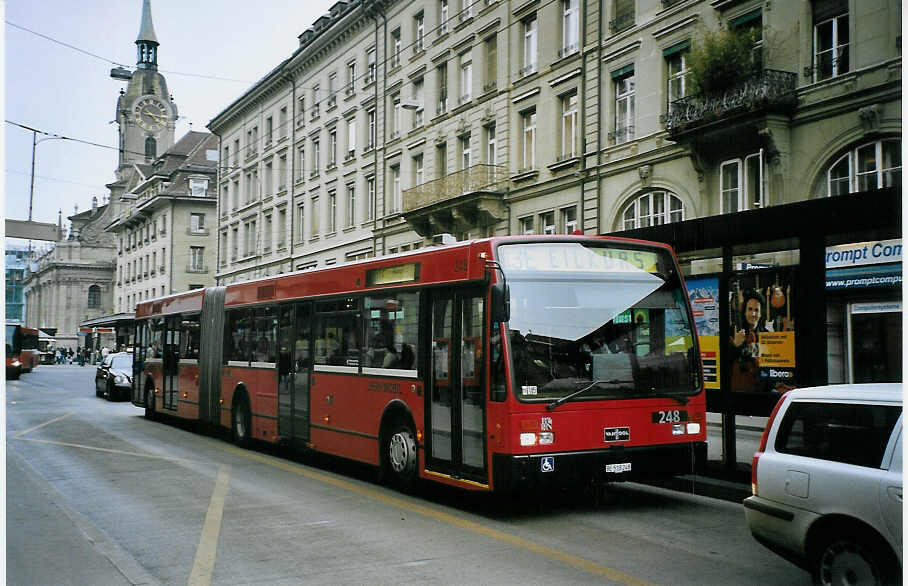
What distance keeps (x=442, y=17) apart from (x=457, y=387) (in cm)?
2874

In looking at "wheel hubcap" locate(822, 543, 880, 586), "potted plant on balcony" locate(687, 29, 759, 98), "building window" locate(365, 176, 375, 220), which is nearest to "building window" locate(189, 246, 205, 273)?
"building window" locate(365, 176, 375, 220)

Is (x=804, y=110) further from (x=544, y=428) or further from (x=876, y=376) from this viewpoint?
(x=544, y=428)

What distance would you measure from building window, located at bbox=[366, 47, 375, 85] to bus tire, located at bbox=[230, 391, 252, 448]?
26.9 metres

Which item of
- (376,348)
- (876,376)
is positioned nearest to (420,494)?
(376,348)

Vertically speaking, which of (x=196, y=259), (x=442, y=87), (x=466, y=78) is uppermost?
(x=442, y=87)

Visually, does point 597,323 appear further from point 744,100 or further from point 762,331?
point 744,100

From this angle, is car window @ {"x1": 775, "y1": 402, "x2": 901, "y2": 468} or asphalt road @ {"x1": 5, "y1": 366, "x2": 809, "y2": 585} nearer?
car window @ {"x1": 775, "y1": 402, "x2": 901, "y2": 468}

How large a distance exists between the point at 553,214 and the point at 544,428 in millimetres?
20845

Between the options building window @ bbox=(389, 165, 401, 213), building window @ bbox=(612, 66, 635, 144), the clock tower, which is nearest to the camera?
building window @ bbox=(612, 66, 635, 144)

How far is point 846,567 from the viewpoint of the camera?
545cm

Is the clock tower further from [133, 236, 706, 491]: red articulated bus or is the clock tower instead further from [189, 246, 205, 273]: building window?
[133, 236, 706, 491]: red articulated bus

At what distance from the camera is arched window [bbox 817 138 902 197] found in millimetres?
19062

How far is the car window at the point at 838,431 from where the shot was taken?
5422 mm

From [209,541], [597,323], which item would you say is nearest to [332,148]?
[597,323]
